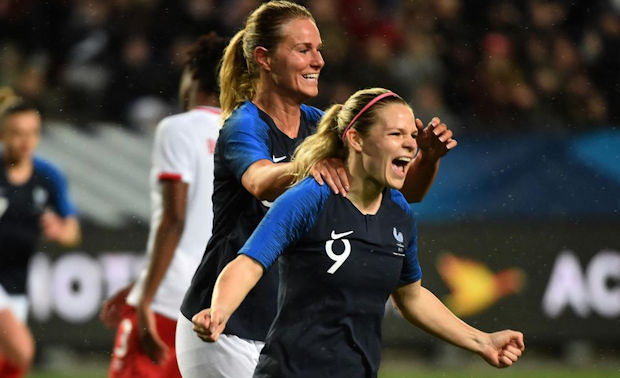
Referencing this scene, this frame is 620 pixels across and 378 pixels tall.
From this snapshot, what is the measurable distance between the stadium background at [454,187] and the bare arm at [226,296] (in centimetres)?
642

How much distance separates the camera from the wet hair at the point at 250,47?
5000 mm

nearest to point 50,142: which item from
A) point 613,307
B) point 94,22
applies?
point 94,22

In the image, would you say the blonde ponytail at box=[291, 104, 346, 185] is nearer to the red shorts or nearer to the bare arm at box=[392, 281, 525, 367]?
the bare arm at box=[392, 281, 525, 367]

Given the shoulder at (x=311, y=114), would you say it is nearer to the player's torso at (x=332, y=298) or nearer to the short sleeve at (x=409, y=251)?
the short sleeve at (x=409, y=251)

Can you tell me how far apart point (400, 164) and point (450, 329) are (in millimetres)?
662

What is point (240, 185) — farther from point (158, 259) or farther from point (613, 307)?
point (613, 307)

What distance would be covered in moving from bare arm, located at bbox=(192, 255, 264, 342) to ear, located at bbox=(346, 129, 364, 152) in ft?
1.82

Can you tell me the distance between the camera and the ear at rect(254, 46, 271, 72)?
4992 mm

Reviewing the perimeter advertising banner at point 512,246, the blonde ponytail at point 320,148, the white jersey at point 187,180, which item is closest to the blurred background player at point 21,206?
the white jersey at point 187,180

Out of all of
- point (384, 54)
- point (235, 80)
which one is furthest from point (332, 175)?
point (384, 54)

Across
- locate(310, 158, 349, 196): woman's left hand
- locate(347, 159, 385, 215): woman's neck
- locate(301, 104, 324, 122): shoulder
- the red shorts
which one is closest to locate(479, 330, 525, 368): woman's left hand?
locate(347, 159, 385, 215): woman's neck

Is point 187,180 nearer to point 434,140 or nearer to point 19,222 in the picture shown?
point 434,140

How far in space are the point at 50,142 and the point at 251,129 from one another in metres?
6.66

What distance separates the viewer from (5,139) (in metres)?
8.33
